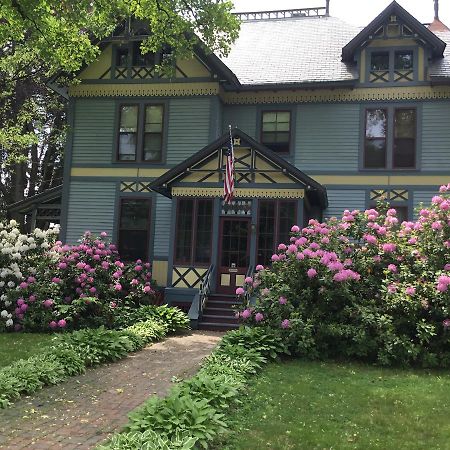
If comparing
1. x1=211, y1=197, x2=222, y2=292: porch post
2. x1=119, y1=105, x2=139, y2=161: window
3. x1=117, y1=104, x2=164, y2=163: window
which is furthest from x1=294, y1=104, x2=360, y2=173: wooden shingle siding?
x1=119, y1=105, x2=139, y2=161: window

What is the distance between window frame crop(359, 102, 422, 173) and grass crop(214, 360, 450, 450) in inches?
370

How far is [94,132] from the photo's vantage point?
1845cm

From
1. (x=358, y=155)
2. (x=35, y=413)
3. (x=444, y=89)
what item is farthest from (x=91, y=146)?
(x=35, y=413)

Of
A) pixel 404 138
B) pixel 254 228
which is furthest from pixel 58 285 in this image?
pixel 404 138

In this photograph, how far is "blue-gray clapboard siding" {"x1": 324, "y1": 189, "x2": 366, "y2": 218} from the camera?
55.3ft

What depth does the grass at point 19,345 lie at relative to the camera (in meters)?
9.29

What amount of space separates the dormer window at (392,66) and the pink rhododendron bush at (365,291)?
24.7 ft

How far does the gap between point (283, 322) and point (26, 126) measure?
23.7m

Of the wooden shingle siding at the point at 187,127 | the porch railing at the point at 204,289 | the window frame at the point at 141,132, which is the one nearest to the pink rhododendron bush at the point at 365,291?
the porch railing at the point at 204,289

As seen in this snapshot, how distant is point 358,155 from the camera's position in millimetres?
17094

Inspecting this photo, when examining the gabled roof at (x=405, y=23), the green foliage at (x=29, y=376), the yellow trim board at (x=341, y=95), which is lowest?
the green foliage at (x=29, y=376)

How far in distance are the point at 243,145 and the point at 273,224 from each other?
2574 mm

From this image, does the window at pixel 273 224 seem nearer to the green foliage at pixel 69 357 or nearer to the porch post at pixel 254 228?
the porch post at pixel 254 228

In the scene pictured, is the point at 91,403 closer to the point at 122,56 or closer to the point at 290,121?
the point at 290,121
